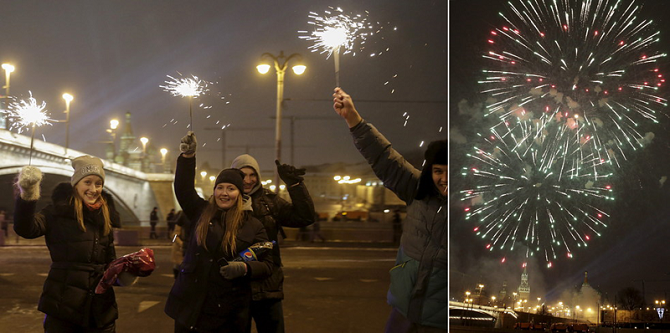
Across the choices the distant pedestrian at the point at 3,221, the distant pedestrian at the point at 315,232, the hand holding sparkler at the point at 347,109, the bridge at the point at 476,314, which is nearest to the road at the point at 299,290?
the distant pedestrian at the point at 315,232

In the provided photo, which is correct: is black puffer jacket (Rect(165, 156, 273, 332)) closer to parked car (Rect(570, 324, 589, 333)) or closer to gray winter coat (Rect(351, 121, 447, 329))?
gray winter coat (Rect(351, 121, 447, 329))

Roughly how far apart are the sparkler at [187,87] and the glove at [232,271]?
1.26 meters

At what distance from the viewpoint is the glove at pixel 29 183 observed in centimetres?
252

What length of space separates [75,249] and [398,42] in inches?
89.7

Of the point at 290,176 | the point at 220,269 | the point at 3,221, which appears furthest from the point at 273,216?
the point at 3,221

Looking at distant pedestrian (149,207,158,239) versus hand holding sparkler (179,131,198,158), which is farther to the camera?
distant pedestrian (149,207,158,239)

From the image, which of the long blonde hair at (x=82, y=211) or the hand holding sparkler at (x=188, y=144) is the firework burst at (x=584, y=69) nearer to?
the hand holding sparkler at (x=188, y=144)

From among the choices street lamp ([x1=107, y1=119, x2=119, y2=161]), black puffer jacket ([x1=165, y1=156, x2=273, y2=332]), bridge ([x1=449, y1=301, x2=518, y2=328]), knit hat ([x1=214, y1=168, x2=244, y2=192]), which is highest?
street lamp ([x1=107, y1=119, x2=119, y2=161])

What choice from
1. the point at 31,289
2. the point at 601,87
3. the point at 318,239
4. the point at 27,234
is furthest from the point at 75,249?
the point at 601,87

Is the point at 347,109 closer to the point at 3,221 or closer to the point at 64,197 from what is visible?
the point at 64,197

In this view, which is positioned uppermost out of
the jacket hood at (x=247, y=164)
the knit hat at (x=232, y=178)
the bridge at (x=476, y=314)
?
the jacket hood at (x=247, y=164)

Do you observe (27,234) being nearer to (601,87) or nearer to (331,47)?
(331,47)

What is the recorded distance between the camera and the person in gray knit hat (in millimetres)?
2559

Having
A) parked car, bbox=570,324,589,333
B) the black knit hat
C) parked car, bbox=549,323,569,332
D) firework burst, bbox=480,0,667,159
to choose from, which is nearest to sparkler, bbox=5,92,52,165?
the black knit hat
